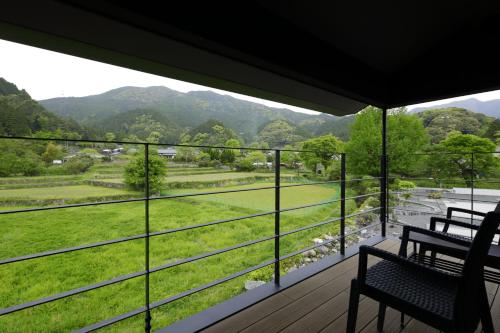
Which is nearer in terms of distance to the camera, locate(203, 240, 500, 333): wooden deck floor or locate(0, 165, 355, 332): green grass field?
locate(203, 240, 500, 333): wooden deck floor

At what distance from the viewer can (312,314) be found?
1.64m

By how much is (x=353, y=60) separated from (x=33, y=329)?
9779 millimetres

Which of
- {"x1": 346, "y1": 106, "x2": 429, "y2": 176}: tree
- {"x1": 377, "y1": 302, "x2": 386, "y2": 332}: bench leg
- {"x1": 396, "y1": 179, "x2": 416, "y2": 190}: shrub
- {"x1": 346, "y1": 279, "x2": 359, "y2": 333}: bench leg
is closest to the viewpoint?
{"x1": 346, "y1": 279, "x2": 359, "y2": 333}: bench leg

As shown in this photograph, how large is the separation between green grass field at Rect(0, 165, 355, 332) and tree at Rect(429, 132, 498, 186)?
5405 mm

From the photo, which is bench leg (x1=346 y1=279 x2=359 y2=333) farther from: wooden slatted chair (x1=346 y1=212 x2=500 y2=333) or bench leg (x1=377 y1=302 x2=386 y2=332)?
bench leg (x1=377 y1=302 x2=386 y2=332)

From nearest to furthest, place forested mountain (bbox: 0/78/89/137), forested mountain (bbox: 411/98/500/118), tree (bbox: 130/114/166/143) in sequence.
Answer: forested mountain (bbox: 0/78/89/137), tree (bbox: 130/114/166/143), forested mountain (bbox: 411/98/500/118)

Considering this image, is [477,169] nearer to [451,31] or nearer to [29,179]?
[451,31]

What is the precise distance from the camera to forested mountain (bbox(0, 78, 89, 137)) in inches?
358

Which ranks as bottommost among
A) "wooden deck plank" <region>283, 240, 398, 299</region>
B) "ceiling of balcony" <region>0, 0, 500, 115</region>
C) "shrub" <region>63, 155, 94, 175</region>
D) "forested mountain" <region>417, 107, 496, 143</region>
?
"wooden deck plank" <region>283, 240, 398, 299</region>

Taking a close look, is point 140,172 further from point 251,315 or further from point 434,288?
point 434,288

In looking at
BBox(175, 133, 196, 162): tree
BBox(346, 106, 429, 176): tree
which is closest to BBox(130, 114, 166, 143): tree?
BBox(175, 133, 196, 162): tree

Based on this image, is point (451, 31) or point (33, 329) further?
point (33, 329)

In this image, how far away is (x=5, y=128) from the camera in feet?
30.0

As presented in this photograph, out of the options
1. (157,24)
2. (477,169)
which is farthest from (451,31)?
(477,169)
